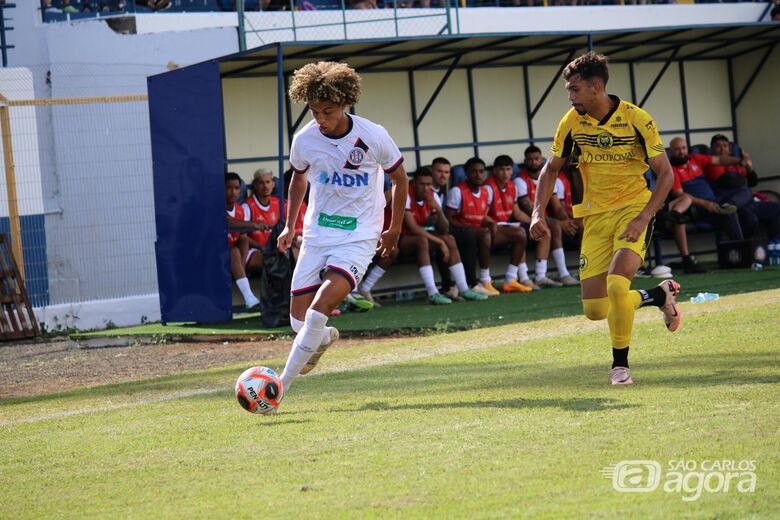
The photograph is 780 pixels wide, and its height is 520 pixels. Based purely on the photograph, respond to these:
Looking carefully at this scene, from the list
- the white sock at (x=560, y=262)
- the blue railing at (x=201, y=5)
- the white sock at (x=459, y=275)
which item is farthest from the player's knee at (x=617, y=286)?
the blue railing at (x=201, y=5)

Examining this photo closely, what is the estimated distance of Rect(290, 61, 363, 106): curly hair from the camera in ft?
24.7

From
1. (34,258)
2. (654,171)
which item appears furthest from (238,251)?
(654,171)

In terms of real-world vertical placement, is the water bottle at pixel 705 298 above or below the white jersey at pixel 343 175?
below

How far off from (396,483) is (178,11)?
54.6 feet

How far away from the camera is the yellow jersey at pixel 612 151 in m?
7.93

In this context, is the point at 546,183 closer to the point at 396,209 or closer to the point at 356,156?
the point at 396,209

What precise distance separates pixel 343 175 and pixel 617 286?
1928mm

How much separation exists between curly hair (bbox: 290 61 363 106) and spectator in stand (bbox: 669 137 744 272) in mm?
10990

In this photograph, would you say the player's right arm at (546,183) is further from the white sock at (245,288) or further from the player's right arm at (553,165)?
the white sock at (245,288)

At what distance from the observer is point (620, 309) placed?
7840 mm

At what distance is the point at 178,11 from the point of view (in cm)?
2055

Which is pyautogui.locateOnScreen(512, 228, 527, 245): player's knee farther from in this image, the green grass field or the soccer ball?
the soccer ball

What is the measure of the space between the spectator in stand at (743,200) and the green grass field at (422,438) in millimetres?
8790

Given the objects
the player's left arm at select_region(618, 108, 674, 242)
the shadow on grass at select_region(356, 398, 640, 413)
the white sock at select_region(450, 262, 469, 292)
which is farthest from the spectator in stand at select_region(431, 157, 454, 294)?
the shadow on grass at select_region(356, 398, 640, 413)
